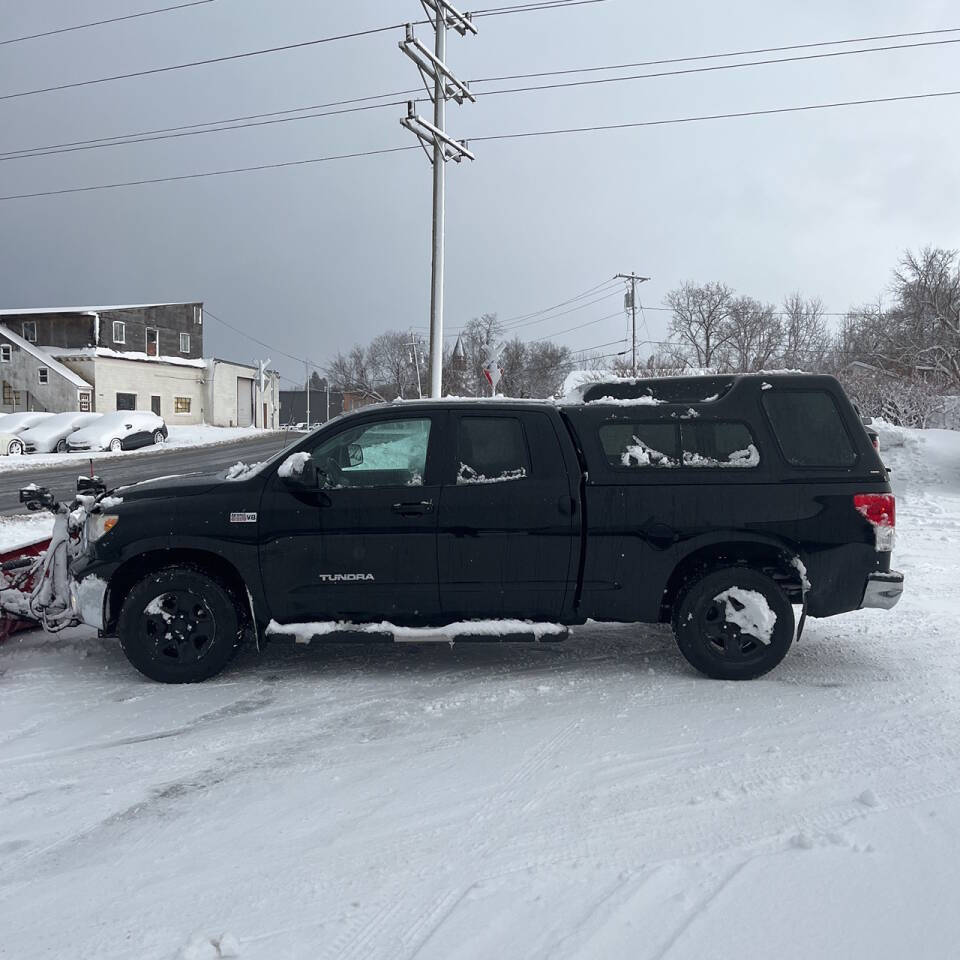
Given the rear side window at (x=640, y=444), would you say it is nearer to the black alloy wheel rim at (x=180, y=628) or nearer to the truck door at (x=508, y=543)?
the truck door at (x=508, y=543)

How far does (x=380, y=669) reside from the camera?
227 inches

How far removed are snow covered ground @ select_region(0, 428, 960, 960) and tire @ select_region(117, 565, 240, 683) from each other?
0.58 feet

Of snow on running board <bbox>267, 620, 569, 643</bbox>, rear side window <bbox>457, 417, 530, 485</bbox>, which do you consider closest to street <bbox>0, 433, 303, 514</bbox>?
snow on running board <bbox>267, 620, 569, 643</bbox>

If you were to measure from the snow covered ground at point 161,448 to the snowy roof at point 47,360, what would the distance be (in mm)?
5694

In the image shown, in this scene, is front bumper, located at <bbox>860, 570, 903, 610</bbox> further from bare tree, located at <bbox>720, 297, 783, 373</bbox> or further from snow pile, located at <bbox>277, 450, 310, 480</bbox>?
bare tree, located at <bbox>720, 297, 783, 373</bbox>

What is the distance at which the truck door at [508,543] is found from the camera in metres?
5.39

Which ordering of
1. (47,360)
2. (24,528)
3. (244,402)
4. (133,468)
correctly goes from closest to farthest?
(24,528) → (133,468) → (47,360) → (244,402)

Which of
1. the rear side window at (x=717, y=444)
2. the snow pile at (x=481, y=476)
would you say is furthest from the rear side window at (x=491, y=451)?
the rear side window at (x=717, y=444)

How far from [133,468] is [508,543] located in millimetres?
24158

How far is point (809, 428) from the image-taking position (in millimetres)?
5500

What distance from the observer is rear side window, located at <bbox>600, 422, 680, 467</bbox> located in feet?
18.0

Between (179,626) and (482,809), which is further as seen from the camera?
(179,626)

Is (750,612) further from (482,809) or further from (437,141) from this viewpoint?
(437,141)

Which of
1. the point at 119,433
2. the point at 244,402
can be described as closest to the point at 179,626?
the point at 119,433
